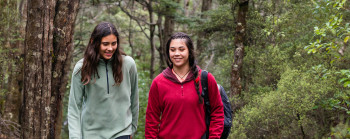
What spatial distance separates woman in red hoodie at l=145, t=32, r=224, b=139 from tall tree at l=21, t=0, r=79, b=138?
1728 millimetres

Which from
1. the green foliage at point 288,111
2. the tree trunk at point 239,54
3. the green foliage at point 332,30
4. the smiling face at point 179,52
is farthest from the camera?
the tree trunk at point 239,54

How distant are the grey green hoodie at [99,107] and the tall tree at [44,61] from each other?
1143mm

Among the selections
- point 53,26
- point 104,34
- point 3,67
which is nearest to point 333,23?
point 104,34

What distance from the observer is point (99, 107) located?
3092mm

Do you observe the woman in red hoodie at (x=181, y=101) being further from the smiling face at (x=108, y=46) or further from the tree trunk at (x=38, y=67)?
the tree trunk at (x=38, y=67)

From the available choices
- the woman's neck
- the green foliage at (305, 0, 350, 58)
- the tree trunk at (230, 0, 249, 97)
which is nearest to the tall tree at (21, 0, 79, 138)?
the woman's neck

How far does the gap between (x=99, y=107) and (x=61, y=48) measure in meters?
1.54

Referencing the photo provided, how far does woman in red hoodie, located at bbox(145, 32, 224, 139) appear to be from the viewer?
2.94m

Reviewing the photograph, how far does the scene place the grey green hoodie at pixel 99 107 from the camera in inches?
121

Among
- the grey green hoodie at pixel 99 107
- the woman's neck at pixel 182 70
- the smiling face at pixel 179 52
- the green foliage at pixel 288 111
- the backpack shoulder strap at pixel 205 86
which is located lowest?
the green foliage at pixel 288 111

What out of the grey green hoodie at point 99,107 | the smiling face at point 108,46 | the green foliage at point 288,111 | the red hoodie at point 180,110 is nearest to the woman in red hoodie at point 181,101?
the red hoodie at point 180,110

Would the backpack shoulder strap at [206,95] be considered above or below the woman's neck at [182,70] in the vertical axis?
below

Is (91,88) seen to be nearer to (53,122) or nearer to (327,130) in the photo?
(53,122)

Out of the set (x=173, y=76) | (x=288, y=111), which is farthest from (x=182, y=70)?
A: (x=288, y=111)
